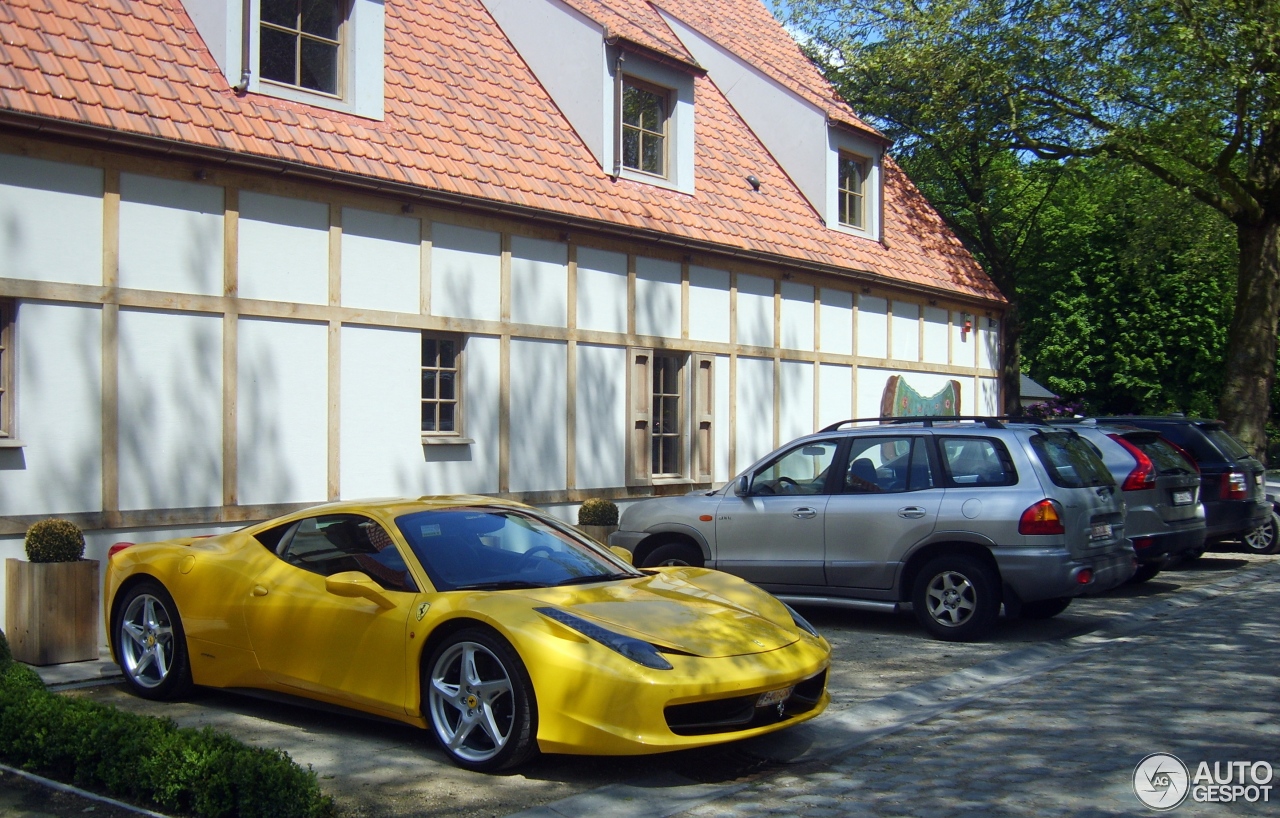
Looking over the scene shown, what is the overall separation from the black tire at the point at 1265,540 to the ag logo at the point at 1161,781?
11719 millimetres

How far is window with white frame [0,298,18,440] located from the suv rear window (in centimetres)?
797

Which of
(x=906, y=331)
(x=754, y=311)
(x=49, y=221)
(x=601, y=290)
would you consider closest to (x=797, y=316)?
(x=754, y=311)

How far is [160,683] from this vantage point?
752 centimetres

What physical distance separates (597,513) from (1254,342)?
13.2m

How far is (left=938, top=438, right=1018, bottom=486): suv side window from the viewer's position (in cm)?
1010

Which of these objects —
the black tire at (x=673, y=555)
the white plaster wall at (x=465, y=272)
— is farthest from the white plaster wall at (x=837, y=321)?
the black tire at (x=673, y=555)

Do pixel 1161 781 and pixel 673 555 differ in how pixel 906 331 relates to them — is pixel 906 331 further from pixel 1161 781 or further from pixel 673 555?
A: pixel 1161 781

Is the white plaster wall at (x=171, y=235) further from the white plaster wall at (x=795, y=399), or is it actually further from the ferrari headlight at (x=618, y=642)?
the white plaster wall at (x=795, y=399)

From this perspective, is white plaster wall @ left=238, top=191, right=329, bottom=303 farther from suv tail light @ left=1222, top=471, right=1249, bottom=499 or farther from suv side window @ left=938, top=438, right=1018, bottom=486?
suv tail light @ left=1222, top=471, right=1249, bottom=499

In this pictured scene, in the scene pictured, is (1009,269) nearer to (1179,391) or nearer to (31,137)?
(1179,391)

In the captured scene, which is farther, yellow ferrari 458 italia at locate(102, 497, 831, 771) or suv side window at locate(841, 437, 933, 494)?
suv side window at locate(841, 437, 933, 494)

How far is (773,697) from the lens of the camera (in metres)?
6.21

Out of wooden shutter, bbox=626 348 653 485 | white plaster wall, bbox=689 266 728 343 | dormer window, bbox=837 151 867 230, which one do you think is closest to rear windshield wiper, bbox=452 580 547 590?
wooden shutter, bbox=626 348 653 485

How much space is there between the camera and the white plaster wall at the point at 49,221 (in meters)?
9.41
